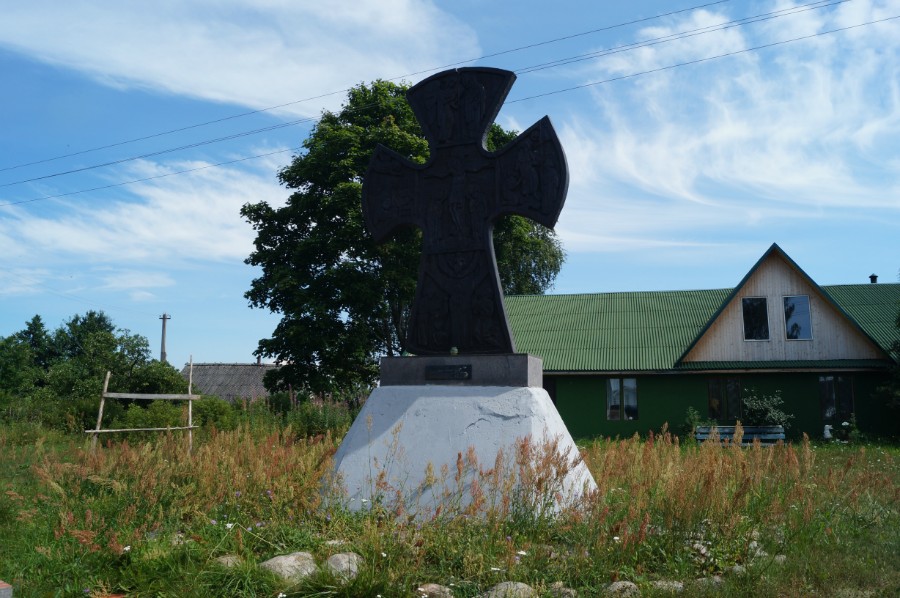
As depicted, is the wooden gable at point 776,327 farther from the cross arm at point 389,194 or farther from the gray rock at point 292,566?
the gray rock at point 292,566

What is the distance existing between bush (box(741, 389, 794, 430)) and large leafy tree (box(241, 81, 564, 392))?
Answer: 9.91m

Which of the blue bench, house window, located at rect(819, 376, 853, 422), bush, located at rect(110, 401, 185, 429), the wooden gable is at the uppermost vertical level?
the wooden gable

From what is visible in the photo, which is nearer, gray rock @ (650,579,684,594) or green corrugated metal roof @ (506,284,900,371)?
gray rock @ (650,579,684,594)

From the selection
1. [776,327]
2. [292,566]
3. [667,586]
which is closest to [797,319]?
[776,327]

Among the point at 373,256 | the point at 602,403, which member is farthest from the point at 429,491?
the point at 373,256

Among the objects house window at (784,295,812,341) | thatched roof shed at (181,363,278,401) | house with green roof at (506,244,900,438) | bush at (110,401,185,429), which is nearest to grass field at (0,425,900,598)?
bush at (110,401,185,429)

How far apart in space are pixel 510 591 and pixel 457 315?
356cm

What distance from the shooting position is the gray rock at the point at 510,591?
428 centimetres

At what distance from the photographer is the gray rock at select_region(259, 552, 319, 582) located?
4609 millimetres

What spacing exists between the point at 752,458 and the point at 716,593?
2.19 metres

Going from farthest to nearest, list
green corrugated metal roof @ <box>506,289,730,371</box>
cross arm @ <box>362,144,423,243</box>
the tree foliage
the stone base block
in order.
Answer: green corrugated metal roof @ <box>506,289,730,371</box>, the tree foliage, cross arm @ <box>362,144,423,243</box>, the stone base block

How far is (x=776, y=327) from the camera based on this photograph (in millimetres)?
22484

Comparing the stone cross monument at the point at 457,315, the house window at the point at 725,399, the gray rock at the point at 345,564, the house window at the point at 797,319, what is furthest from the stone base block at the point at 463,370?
the house window at the point at 797,319

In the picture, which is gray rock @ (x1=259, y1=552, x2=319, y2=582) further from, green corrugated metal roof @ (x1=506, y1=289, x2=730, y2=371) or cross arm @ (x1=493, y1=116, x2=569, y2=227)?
green corrugated metal roof @ (x1=506, y1=289, x2=730, y2=371)
